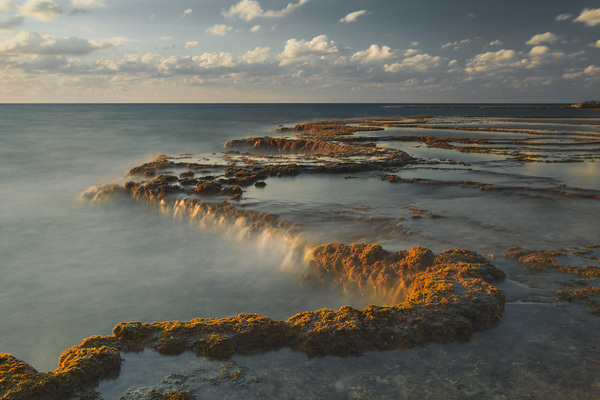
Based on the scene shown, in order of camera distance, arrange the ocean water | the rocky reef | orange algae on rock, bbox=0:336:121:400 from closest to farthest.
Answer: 1. orange algae on rock, bbox=0:336:121:400
2. the rocky reef
3. the ocean water

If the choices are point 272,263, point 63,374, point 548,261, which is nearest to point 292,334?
point 63,374

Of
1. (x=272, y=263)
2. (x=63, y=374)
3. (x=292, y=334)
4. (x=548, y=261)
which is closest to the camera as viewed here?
(x=63, y=374)

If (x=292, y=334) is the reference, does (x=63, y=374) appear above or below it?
above

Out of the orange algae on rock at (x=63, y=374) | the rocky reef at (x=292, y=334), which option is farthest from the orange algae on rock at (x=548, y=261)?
the orange algae on rock at (x=63, y=374)

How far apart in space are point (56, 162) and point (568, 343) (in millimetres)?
33905

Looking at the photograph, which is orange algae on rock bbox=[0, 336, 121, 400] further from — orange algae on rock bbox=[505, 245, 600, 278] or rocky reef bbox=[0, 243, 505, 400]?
orange algae on rock bbox=[505, 245, 600, 278]

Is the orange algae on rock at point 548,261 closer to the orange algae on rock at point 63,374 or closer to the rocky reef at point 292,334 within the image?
the rocky reef at point 292,334

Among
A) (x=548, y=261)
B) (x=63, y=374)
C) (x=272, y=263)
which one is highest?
(x=548, y=261)

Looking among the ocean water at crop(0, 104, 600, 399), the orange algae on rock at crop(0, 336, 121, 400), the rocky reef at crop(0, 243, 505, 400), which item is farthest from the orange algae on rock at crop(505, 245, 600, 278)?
the orange algae on rock at crop(0, 336, 121, 400)

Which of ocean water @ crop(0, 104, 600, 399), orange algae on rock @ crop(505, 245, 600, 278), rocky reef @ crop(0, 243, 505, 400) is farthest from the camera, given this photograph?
orange algae on rock @ crop(505, 245, 600, 278)

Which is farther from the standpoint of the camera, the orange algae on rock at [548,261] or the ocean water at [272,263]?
the orange algae on rock at [548,261]

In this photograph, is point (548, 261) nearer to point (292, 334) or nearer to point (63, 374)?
point (292, 334)

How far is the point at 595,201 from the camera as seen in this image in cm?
1531

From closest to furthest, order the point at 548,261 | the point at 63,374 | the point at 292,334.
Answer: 1. the point at 63,374
2. the point at 292,334
3. the point at 548,261
